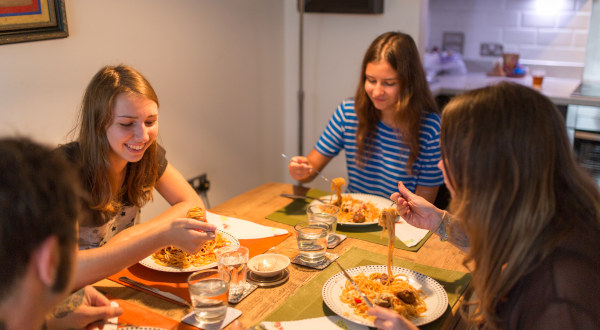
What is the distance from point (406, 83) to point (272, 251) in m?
1.03

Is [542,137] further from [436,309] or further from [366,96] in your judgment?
[366,96]

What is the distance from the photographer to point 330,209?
70.0 inches

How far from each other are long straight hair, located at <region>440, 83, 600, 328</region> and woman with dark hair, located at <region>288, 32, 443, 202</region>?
1111mm

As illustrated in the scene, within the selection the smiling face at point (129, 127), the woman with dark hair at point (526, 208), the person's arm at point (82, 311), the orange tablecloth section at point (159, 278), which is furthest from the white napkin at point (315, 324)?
the smiling face at point (129, 127)

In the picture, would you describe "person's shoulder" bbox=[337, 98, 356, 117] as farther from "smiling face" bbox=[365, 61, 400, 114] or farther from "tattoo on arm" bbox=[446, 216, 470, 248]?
"tattoo on arm" bbox=[446, 216, 470, 248]

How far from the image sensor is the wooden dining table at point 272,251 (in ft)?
4.26

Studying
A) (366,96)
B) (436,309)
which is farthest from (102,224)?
(366,96)

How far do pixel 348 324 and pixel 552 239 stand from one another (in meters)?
0.50

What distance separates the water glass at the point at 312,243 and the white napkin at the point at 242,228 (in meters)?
0.20

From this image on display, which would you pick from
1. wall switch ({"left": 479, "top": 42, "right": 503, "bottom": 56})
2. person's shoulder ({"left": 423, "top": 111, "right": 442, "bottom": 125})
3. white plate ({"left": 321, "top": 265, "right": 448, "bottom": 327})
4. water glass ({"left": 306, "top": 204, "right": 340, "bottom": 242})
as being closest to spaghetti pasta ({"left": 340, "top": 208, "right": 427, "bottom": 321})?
white plate ({"left": 321, "top": 265, "right": 448, "bottom": 327})

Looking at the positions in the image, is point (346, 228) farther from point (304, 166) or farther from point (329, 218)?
point (304, 166)

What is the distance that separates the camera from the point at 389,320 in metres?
1.14

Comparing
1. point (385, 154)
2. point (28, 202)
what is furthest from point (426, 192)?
point (28, 202)

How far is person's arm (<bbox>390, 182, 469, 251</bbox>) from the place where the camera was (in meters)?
1.55
